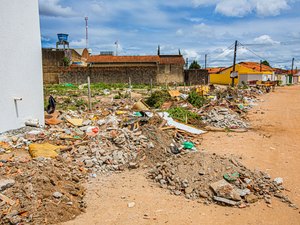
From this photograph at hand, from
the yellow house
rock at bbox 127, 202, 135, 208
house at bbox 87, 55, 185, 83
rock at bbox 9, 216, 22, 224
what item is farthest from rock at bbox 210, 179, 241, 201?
the yellow house

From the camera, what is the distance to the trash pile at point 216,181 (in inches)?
187

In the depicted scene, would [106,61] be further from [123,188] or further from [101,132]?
[123,188]

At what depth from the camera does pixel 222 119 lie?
11.1 meters

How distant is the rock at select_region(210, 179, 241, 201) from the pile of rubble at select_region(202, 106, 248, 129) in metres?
5.99

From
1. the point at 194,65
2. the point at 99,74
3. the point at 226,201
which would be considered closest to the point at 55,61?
the point at 99,74

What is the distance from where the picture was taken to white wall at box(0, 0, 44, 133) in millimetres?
7392

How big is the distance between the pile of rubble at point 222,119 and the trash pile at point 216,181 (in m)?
5.14

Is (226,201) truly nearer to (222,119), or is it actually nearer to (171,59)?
(222,119)

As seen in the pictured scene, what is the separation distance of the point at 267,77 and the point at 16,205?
150 ft

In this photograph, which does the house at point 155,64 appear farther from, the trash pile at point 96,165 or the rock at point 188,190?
the rock at point 188,190

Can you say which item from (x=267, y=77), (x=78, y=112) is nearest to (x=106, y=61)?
(x=78, y=112)

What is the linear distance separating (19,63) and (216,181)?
21.7ft

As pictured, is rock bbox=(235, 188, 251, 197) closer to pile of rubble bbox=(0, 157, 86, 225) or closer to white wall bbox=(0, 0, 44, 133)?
pile of rubble bbox=(0, 157, 86, 225)

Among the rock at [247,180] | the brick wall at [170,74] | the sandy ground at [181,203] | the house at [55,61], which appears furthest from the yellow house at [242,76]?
the rock at [247,180]
